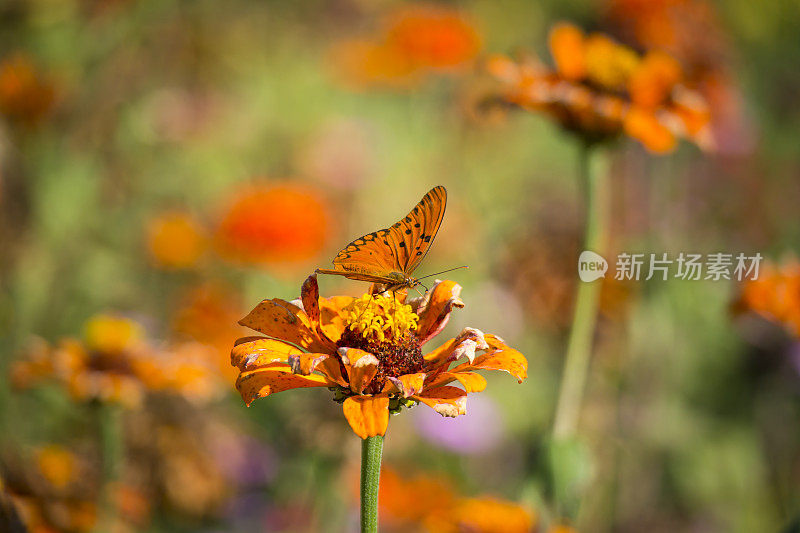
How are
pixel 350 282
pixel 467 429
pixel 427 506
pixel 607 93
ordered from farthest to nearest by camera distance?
pixel 350 282
pixel 467 429
pixel 427 506
pixel 607 93

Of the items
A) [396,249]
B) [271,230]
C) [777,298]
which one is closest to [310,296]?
[396,249]

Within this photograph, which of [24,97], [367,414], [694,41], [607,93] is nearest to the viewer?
[367,414]

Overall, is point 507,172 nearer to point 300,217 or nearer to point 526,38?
point 526,38

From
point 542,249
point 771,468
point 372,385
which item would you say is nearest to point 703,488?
point 771,468

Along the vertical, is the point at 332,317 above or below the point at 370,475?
above

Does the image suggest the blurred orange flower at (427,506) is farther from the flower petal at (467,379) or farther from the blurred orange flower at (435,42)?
the blurred orange flower at (435,42)

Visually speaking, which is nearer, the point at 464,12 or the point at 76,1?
the point at 76,1

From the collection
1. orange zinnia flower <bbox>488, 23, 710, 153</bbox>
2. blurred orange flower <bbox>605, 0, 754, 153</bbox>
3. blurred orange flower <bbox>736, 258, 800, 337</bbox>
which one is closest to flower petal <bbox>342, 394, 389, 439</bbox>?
orange zinnia flower <bbox>488, 23, 710, 153</bbox>

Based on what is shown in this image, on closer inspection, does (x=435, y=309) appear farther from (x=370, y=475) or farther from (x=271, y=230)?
(x=271, y=230)
